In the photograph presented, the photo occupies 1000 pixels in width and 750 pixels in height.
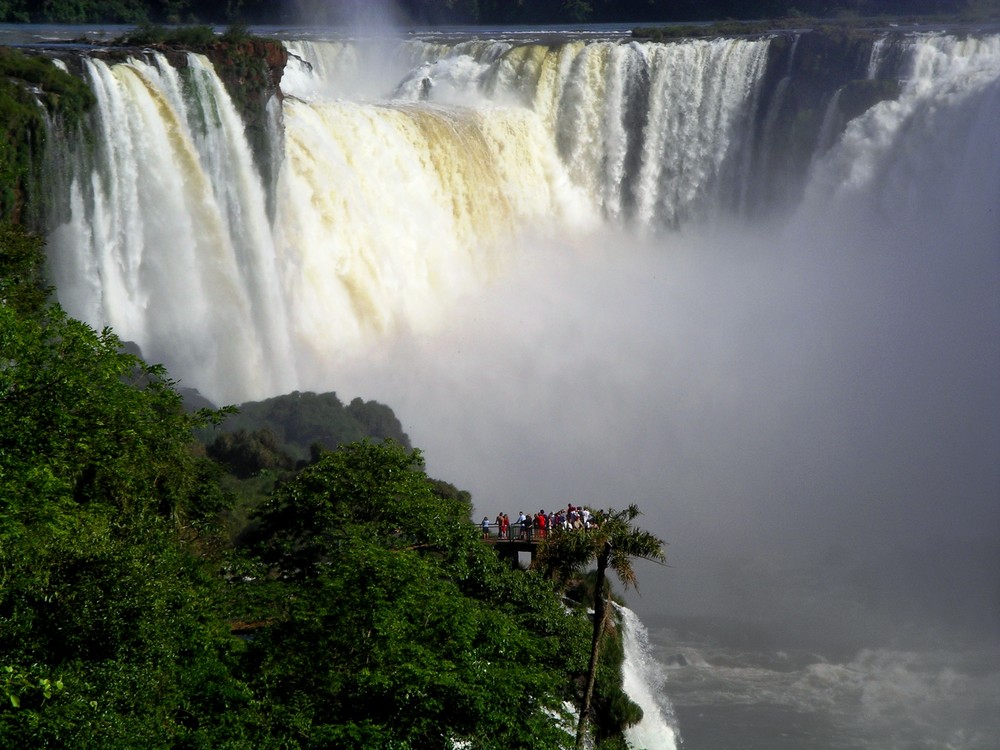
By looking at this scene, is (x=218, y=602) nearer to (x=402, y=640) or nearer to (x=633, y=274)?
(x=402, y=640)

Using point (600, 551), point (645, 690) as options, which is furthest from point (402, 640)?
point (645, 690)

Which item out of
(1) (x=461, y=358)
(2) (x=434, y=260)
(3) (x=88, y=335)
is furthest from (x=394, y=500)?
(2) (x=434, y=260)

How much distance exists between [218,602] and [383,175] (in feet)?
86.9

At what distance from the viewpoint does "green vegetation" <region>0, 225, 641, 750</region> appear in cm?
1080

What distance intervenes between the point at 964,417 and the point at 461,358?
1261 cm

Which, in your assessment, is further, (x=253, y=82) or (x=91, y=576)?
(x=253, y=82)

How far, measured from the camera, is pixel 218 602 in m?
13.2

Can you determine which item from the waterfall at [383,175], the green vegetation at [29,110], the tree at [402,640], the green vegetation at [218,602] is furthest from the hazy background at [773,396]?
the green vegetation at [218,602]

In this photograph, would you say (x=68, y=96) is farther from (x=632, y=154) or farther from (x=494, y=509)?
(x=632, y=154)

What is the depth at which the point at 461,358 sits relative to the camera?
125 ft

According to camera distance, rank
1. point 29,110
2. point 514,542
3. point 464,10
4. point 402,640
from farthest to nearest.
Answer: point 464,10 → point 29,110 → point 514,542 → point 402,640

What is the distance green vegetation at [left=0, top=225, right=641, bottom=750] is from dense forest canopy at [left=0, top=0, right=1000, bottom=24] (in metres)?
45.3

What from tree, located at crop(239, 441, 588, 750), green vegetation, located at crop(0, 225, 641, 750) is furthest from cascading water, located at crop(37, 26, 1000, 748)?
green vegetation, located at crop(0, 225, 641, 750)

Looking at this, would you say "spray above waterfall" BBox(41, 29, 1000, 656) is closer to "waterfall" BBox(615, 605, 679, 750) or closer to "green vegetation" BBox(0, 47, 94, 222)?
"green vegetation" BBox(0, 47, 94, 222)
